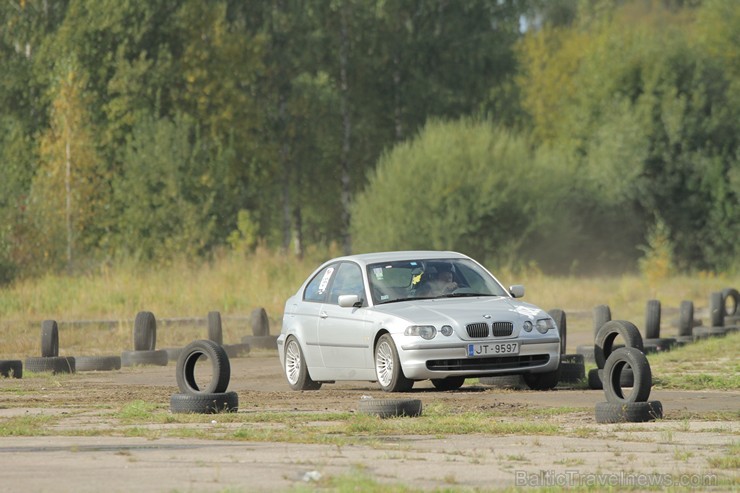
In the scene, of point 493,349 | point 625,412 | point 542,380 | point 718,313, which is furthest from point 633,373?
point 718,313

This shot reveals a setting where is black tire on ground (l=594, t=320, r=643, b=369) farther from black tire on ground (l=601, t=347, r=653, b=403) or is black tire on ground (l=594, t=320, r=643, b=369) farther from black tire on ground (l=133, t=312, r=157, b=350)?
black tire on ground (l=133, t=312, r=157, b=350)

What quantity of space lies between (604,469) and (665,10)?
108048mm

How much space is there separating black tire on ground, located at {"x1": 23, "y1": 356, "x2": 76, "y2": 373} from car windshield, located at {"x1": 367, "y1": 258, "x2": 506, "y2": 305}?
19.0 ft

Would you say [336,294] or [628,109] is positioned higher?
[628,109]

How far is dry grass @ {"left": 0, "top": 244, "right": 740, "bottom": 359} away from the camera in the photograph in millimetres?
28094

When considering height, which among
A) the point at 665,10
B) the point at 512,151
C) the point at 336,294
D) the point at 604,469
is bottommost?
the point at 604,469

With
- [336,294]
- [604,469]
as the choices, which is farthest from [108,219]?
[604,469]

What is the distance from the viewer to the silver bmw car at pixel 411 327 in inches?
618

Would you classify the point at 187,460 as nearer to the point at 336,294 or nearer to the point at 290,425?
the point at 290,425

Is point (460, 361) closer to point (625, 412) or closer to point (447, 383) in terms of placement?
point (447, 383)

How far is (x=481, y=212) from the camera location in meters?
53.5

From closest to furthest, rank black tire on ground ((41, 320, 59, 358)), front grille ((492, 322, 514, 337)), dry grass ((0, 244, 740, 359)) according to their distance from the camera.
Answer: front grille ((492, 322, 514, 337)) < black tire on ground ((41, 320, 59, 358)) < dry grass ((0, 244, 740, 359))

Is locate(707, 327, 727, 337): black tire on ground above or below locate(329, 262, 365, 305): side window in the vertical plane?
below

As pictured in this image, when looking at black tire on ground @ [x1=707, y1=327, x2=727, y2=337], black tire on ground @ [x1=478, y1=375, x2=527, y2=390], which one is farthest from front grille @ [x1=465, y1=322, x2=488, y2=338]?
black tire on ground @ [x1=707, y1=327, x2=727, y2=337]
